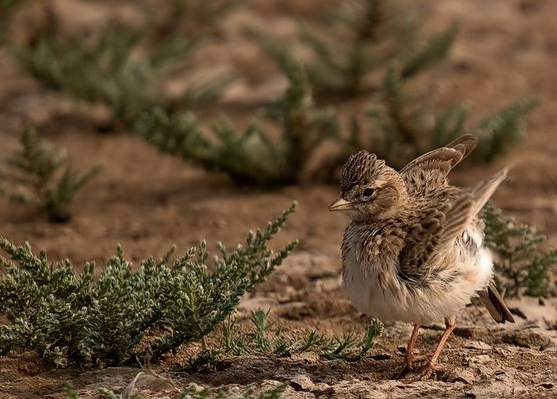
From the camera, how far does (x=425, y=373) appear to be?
4.91 meters

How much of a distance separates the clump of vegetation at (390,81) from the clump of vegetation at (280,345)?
A: 2865 mm

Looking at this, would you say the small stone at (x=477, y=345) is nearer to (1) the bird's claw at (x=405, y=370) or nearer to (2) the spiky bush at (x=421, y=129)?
(1) the bird's claw at (x=405, y=370)

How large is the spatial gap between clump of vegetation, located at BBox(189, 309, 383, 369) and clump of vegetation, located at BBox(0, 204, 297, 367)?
0.15 m

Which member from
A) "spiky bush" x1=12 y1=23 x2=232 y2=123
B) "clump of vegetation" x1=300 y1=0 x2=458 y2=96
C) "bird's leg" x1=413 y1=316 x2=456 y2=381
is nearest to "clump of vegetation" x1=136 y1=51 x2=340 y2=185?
"spiky bush" x1=12 y1=23 x2=232 y2=123

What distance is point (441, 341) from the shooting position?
5086 mm

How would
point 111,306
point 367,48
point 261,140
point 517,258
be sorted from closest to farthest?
point 111,306, point 517,258, point 261,140, point 367,48

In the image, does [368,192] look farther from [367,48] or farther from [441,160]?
[367,48]

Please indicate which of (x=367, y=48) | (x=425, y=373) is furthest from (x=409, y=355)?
(x=367, y=48)

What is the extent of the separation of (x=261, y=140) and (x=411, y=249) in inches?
134

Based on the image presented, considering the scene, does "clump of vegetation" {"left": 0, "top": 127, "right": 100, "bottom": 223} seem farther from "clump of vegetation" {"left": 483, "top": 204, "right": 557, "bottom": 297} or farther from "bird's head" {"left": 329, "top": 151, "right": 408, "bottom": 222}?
"clump of vegetation" {"left": 483, "top": 204, "right": 557, "bottom": 297}

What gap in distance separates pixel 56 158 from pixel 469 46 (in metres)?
4.58

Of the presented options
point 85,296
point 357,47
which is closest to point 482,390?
point 85,296

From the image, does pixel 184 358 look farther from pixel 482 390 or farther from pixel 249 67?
pixel 249 67

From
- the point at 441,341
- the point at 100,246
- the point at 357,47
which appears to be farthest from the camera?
the point at 357,47
